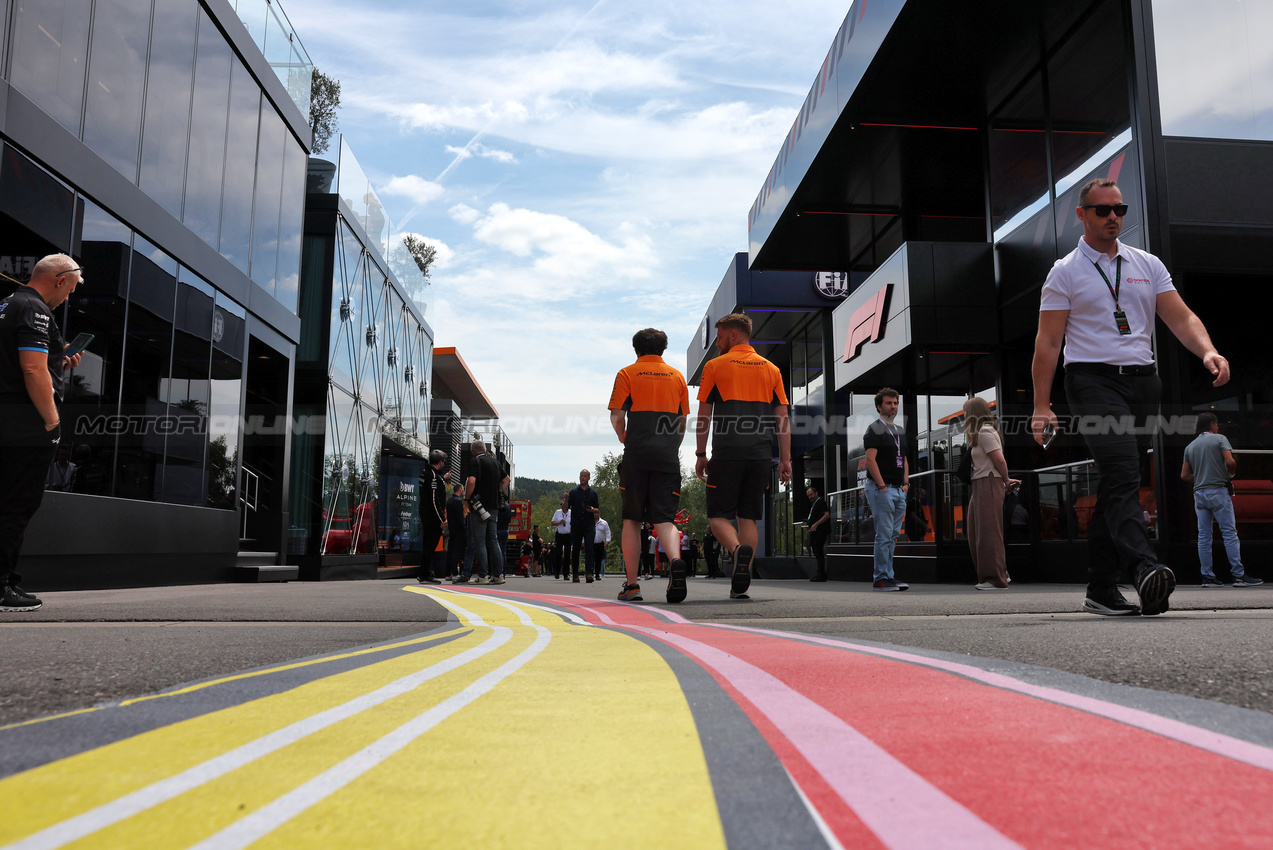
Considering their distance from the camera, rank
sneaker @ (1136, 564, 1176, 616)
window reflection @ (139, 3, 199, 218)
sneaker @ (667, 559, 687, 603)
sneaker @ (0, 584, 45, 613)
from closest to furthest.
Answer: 1. sneaker @ (1136, 564, 1176, 616)
2. sneaker @ (0, 584, 45, 613)
3. sneaker @ (667, 559, 687, 603)
4. window reflection @ (139, 3, 199, 218)

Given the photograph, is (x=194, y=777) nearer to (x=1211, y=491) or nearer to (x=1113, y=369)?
(x=1113, y=369)

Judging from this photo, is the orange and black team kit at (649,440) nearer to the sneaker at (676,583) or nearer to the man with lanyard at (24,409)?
the sneaker at (676,583)

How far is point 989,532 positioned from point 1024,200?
718 centimetres

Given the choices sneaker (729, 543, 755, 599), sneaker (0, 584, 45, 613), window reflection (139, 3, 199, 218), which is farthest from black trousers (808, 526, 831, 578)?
sneaker (0, 584, 45, 613)

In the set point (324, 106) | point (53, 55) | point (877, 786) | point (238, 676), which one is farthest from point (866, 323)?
point (324, 106)

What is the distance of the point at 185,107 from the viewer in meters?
11.9

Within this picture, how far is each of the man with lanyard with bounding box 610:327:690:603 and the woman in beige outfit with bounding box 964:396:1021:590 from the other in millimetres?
3823

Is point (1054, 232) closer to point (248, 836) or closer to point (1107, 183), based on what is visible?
point (1107, 183)

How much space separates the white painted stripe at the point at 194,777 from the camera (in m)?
0.84

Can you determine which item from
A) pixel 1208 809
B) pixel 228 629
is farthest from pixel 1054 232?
pixel 1208 809

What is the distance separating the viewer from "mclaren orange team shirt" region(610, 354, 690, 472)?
6.39 meters

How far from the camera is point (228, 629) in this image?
403 cm

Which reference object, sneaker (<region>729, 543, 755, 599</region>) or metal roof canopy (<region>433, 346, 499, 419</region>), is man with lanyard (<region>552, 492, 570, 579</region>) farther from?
metal roof canopy (<region>433, 346, 499, 419</region>)

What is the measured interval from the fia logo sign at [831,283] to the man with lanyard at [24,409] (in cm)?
2120
